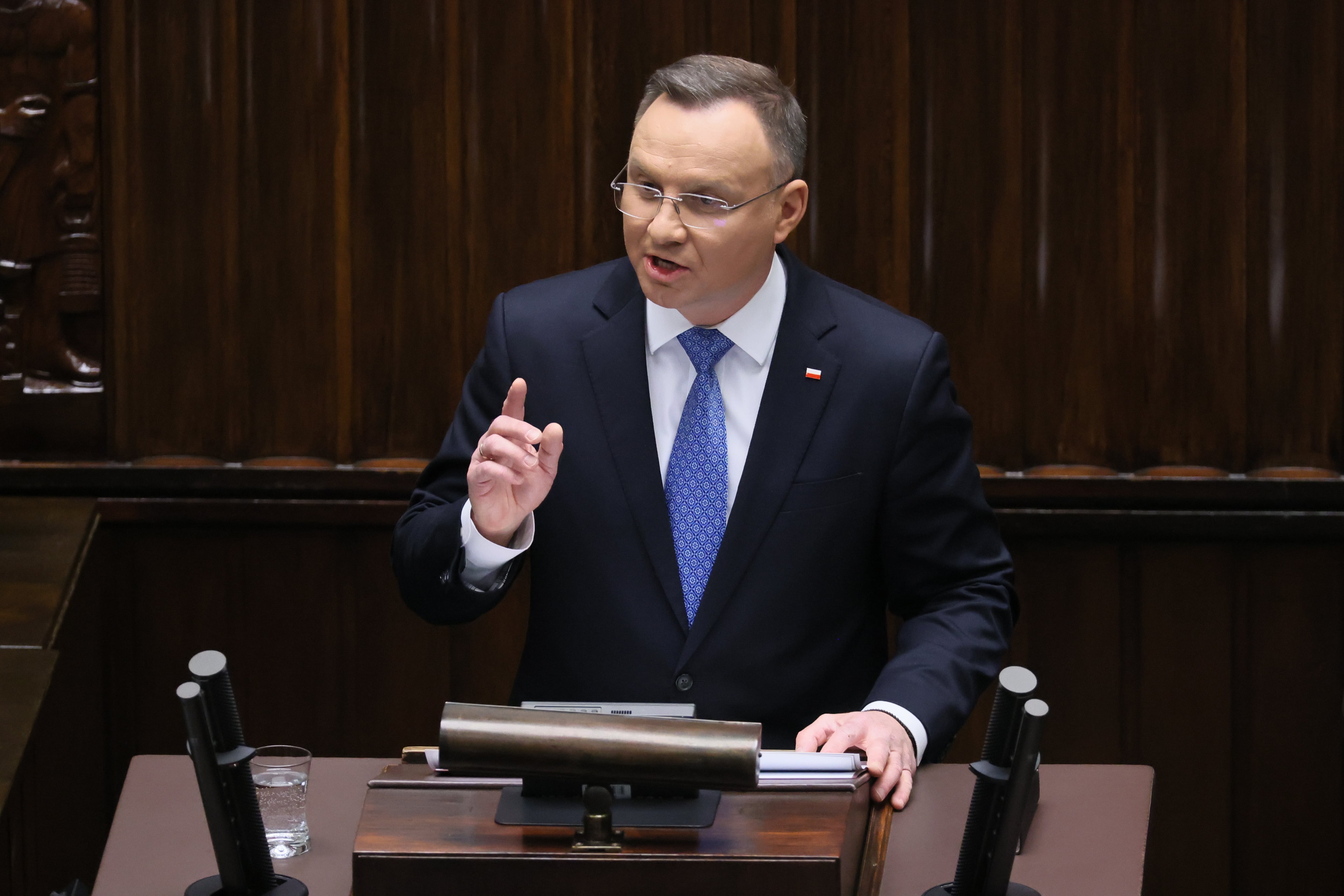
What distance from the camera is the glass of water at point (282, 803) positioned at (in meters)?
1.74

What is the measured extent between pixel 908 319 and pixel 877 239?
3.13ft

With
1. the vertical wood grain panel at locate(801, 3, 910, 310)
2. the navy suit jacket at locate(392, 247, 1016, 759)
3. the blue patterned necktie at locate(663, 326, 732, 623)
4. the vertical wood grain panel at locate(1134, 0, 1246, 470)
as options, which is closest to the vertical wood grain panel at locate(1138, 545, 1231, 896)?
the vertical wood grain panel at locate(1134, 0, 1246, 470)

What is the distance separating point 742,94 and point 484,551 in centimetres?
72

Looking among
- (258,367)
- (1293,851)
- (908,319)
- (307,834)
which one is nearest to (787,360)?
(908,319)

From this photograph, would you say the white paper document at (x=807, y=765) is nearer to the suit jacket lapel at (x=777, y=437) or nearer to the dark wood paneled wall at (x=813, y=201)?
the suit jacket lapel at (x=777, y=437)

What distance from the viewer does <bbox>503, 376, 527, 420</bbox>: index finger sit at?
6.15 feet

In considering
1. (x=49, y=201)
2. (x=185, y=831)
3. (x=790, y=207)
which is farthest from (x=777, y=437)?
(x=49, y=201)

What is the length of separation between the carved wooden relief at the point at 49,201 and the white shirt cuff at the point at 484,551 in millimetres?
1706

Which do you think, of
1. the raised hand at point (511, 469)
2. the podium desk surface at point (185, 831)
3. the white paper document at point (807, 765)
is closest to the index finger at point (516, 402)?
the raised hand at point (511, 469)

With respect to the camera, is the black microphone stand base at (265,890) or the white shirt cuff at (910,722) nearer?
the black microphone stand base at (265,890)

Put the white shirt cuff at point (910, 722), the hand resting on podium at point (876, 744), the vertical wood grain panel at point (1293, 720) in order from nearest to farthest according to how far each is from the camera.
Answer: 1. the hand resting on podium at point (876, 744)
2. the white shirt cuff at point (910, 722)
3. the vertical wood grain panel at point (1293, 720)

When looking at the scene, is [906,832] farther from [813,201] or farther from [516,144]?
[516,144]

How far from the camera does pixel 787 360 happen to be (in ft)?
7.58

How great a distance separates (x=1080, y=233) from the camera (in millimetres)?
3307
